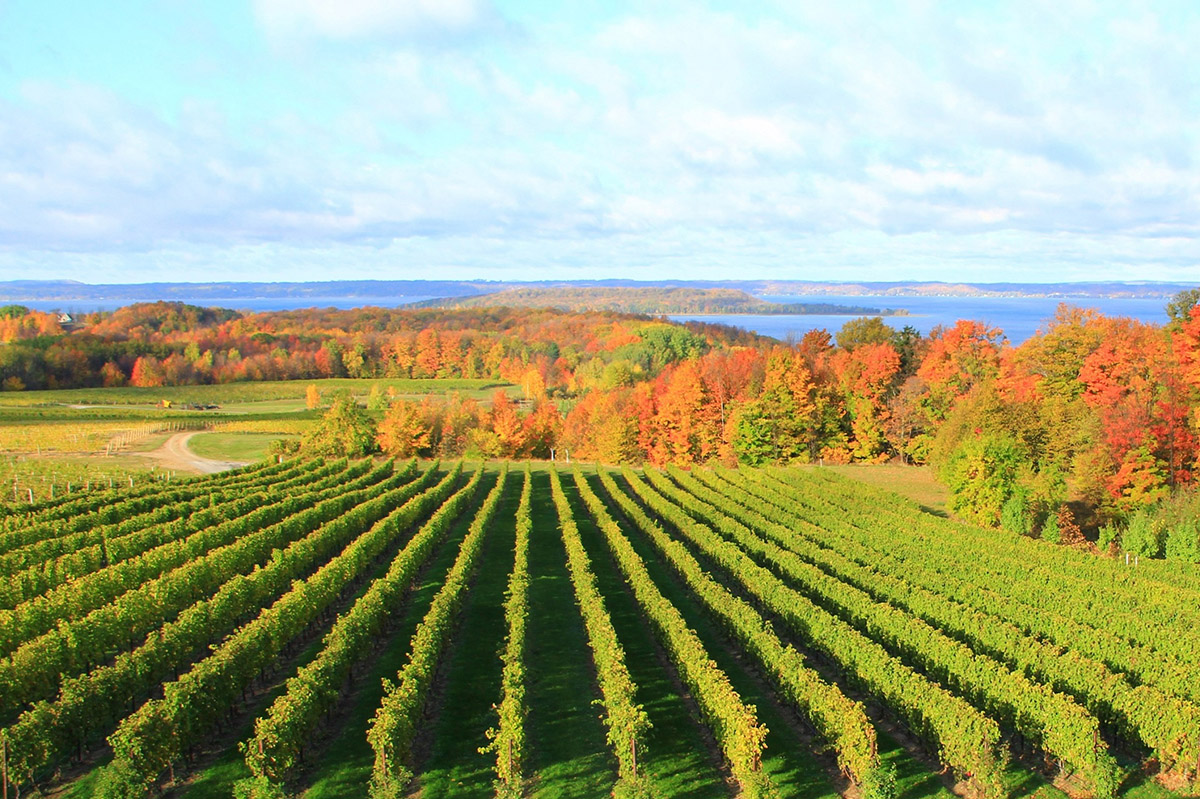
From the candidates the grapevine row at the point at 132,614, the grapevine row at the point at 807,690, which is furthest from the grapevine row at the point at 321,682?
the grapevine row at the point at 807,690

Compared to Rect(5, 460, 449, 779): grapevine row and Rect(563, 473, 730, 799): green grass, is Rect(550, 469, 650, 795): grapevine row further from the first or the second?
Rect(5, 460, 449, 779): grapevine row

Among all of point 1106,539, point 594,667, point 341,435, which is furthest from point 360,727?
point 341,435

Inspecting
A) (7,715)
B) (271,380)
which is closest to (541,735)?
(7,715)

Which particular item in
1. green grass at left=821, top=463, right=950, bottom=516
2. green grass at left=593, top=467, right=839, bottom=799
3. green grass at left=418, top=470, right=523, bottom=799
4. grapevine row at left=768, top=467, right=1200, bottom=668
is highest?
grapevine row at left=768, top=467, right=1200, bottom=668

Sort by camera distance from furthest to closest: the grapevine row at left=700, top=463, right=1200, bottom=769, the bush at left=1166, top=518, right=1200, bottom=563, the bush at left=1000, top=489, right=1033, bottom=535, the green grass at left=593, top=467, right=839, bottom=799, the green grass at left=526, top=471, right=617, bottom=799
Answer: the bush at left=1000, top=489, right=1033, bottom=535, the bush at left=1166, top=518, right=1200, bottom=563, the green grass at left=526, top=471, right=617, bottom=799, the green grass at left=593, top=467, right=839, bottom=799, the grapevine row at left=700, top=463, right=1200, bottom=769

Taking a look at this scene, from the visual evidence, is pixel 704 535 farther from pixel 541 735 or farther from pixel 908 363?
pixel 908 363

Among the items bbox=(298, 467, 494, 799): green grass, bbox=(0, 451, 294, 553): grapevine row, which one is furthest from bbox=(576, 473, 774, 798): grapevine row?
bbox=(0, 451, 294, 553): grapevine row

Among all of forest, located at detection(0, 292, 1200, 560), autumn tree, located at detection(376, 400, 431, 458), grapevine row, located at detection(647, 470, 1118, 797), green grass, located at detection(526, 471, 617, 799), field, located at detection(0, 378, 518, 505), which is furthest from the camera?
autumn tree, located at detection(376, 400, 431, 458)
